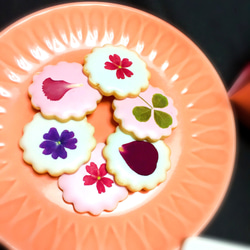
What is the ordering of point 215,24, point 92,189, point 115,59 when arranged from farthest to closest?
point 215,24 → point 115,59 → point 92,189

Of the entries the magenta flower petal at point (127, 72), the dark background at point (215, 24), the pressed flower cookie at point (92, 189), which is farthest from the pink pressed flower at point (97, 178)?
the dark background at point (215, 24)

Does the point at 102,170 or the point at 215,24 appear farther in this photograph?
the point at 215,24

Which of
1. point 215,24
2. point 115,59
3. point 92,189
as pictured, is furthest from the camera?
point 215,24

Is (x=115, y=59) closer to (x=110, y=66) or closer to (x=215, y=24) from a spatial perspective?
(x=110, y=66)

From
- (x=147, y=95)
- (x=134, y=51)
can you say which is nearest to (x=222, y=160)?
(x=147, y=95)

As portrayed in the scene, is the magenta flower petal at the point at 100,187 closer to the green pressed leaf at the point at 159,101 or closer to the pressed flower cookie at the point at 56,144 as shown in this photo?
the pressed flower cookie at the point at 56,144

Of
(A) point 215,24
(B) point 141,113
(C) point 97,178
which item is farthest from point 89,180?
(A) point 215,24
